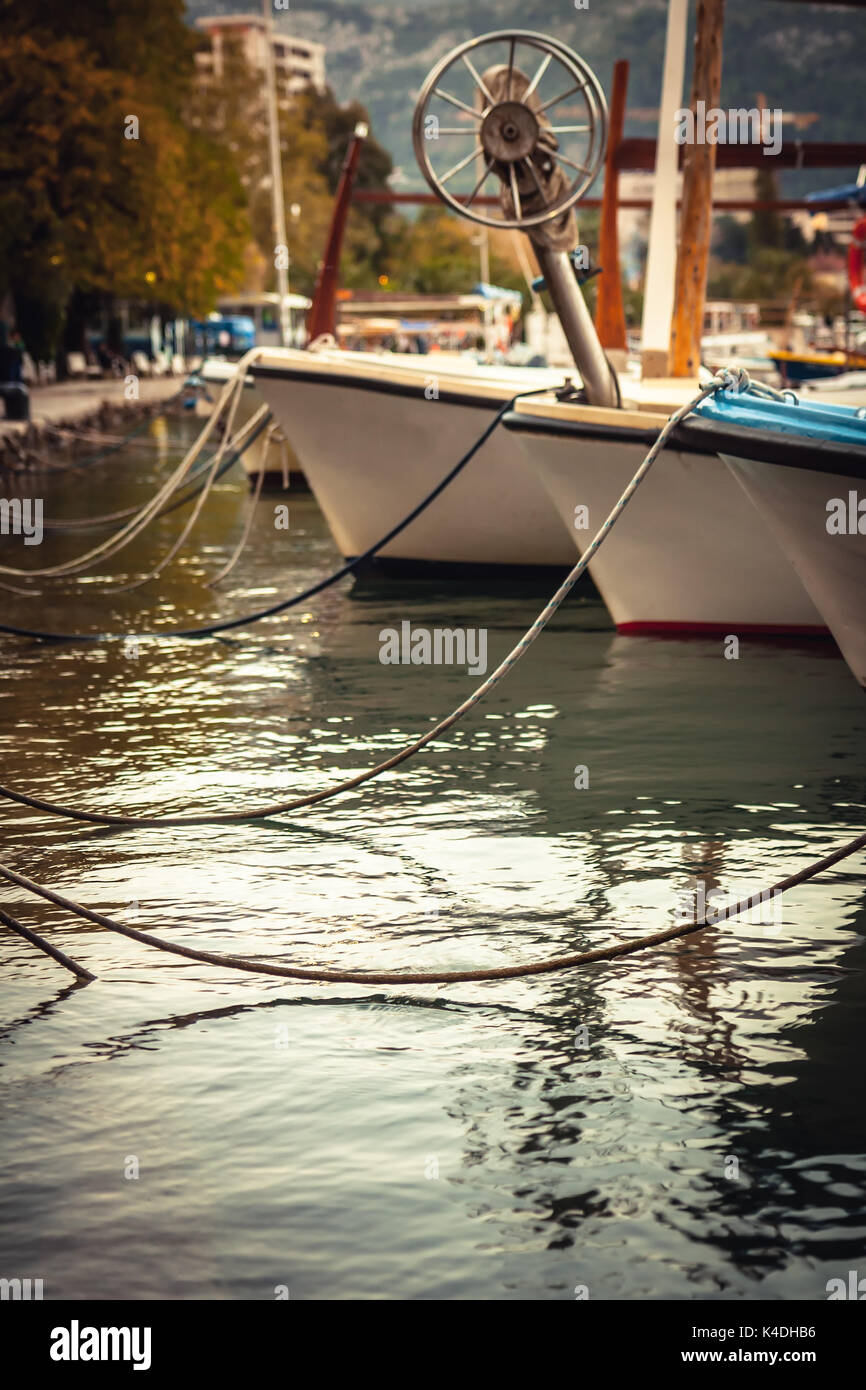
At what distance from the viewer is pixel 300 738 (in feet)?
29.8

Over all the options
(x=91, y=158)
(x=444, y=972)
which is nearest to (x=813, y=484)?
(x=444, y=972)

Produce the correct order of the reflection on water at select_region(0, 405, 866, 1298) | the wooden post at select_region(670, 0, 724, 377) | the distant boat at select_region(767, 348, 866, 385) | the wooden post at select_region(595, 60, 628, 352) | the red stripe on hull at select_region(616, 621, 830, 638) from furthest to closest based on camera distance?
the distant boat at select_region(767, 348, 866, 385) → the wooden post at select_region(595, 60, 628, 352) → the wooden post at select_region(670, 0, 724, 377) → the red stripe on hull at select_region(616, 621, 830, 638) → the reflection on water at select_region(0, 405, 866, 1298)

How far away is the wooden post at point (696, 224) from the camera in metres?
14.1

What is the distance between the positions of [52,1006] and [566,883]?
6.37ft

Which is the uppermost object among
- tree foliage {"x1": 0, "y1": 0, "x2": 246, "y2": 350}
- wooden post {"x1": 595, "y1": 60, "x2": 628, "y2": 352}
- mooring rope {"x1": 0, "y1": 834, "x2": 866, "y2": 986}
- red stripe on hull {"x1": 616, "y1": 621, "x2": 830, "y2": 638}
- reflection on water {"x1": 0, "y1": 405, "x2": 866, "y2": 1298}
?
tree foliage {"x1": 0, "y1": 0, "x2": 246, "y2": 350}

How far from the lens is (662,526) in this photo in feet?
35.3

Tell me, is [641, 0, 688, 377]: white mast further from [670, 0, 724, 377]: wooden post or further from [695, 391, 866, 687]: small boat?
[695, 391, 866, 687]: small boat

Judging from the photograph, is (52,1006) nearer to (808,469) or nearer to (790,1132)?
(790,1132)

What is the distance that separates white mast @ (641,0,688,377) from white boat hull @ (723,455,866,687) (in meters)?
5.80

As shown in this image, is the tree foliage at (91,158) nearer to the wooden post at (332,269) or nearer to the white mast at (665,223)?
the wooden post at (332,269)

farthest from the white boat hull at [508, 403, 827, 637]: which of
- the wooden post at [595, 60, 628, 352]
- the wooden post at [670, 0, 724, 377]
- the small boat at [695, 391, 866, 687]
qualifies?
the wooden post at [595, 60, 628, 352]

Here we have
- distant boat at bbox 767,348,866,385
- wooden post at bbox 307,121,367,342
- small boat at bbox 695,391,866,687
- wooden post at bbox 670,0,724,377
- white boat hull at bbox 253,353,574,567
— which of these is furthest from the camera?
distant boat at bbox 767,348,866,385

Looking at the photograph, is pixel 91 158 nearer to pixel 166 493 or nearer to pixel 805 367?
pixel 805 367

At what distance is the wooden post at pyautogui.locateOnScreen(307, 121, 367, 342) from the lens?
18.3 m
